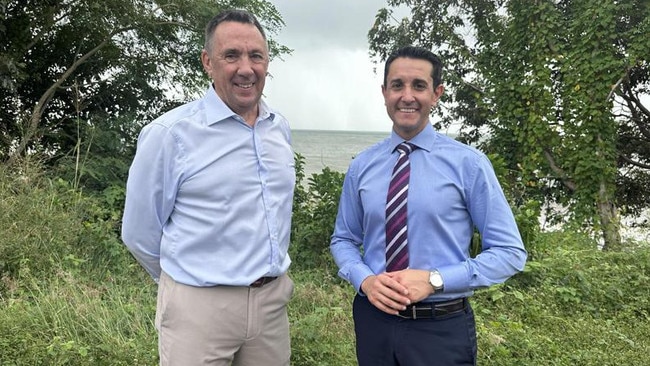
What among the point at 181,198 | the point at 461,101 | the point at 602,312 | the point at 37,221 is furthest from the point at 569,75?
the point at 181,198

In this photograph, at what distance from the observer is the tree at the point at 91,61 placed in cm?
898

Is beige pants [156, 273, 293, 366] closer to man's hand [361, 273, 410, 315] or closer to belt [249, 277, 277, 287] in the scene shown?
belt [249, 277, 277, 287]

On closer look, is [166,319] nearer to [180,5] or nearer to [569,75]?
[180,5]

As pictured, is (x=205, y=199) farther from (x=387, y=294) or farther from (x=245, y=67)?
(x=387, y=294)

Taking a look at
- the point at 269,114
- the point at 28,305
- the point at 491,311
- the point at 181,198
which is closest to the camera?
the point at 181,198

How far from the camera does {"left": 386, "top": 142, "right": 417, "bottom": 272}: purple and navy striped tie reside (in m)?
1.95

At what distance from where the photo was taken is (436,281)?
6.07 ft

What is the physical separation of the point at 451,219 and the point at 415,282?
0.27 metres

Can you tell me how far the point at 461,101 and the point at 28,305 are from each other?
12248mm

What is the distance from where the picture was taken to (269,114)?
7.32 ft

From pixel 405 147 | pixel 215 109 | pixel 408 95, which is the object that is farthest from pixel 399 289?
pixel 215 109

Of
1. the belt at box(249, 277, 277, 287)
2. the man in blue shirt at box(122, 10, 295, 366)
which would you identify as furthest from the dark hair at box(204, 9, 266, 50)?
the belt at box(249, 277, 277, 287)

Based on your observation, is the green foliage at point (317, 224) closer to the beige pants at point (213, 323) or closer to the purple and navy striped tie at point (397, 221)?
the beige pants at point (213, 323)

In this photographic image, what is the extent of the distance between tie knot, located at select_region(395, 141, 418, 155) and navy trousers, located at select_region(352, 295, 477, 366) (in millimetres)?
588
